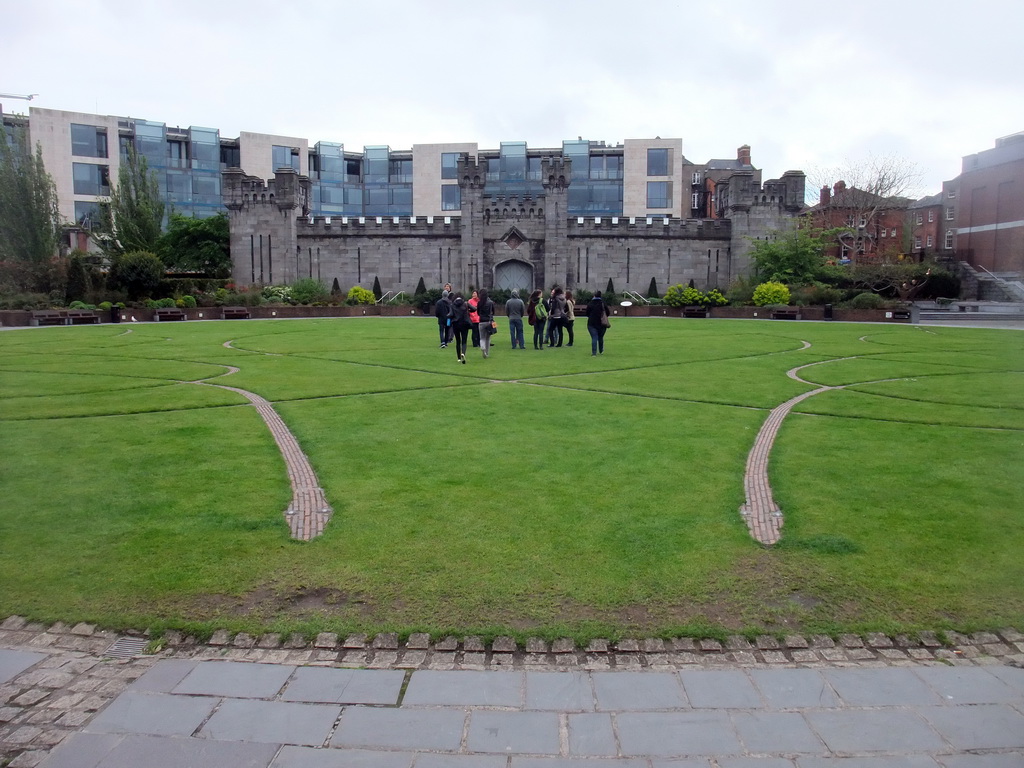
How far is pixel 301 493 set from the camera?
7.80m

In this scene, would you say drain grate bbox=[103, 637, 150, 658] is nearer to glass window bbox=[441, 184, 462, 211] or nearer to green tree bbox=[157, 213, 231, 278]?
green tree bbox=[157, 213, 231, 278]

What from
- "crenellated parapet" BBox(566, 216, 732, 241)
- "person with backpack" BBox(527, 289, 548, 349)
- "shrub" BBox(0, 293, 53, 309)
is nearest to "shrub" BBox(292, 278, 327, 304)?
"shrub" BBox(0, 293, 53, 309)

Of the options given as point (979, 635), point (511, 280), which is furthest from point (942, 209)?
point (979, 635)

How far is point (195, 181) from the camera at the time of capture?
7188 centimetres

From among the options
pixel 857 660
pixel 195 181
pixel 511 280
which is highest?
pixel 195 181

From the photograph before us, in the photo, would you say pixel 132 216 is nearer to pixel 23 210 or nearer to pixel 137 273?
pixel 23 210

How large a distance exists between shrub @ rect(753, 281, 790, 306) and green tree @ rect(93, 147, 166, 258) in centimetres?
4083

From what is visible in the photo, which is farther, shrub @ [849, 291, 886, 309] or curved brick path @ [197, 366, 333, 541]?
shrub @ [849, 291, 886, 309]

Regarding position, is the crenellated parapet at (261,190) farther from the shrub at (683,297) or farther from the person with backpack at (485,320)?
the person with backpack at (485,320)

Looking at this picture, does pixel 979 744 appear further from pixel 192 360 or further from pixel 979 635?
pixel 192 360

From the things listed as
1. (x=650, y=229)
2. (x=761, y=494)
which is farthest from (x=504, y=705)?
(x=650, y=229)

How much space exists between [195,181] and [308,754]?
7722 centimetres

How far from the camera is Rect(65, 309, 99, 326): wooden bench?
1398 inches

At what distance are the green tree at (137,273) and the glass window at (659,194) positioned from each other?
158 ft
